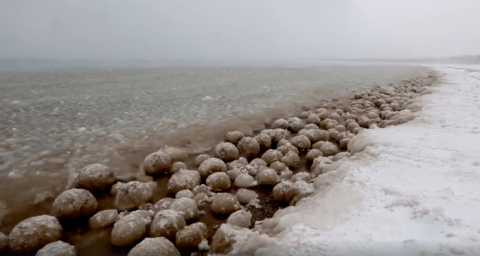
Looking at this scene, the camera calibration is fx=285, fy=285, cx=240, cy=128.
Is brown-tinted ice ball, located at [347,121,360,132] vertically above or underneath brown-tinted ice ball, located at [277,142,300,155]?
above

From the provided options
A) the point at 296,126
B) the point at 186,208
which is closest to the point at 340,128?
the point at 296,126

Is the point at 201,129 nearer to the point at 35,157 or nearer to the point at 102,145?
the point at 102,145

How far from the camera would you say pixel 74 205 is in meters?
2.50

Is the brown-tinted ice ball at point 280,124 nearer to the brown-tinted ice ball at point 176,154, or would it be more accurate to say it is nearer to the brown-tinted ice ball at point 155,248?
the brown-tinted ice ball at point 176,154

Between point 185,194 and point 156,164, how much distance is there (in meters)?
0.66

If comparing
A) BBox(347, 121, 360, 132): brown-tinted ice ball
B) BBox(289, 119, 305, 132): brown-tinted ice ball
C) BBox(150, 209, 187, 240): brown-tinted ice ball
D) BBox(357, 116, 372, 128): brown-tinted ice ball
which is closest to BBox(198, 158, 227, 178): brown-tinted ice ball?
BBox(150, 209, 187, 240): brown-tinted ice ball

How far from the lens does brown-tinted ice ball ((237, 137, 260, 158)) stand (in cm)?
390

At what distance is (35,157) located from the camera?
10.9ft

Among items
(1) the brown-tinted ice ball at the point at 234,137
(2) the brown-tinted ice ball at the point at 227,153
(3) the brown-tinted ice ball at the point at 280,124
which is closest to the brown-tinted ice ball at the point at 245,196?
(2) the brown-tinted ice ball at the point at 227,153

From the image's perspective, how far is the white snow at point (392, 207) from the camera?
174cm

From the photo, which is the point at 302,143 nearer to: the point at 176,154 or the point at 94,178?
the point at 176,154

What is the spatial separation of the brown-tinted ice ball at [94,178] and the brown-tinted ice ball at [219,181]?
1.05 metres

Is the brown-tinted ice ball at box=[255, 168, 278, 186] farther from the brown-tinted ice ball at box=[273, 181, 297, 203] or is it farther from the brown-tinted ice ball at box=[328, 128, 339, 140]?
the brown-tinted ice ball at box=[328, 128, 339, 140]

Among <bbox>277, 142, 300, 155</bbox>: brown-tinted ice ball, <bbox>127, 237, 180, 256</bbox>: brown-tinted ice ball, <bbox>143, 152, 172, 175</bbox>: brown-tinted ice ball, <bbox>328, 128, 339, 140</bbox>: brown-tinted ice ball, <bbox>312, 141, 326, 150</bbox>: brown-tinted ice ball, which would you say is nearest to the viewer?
<bbox>127, 237, 180, 256</bbox>: brown-tinted ice ball
